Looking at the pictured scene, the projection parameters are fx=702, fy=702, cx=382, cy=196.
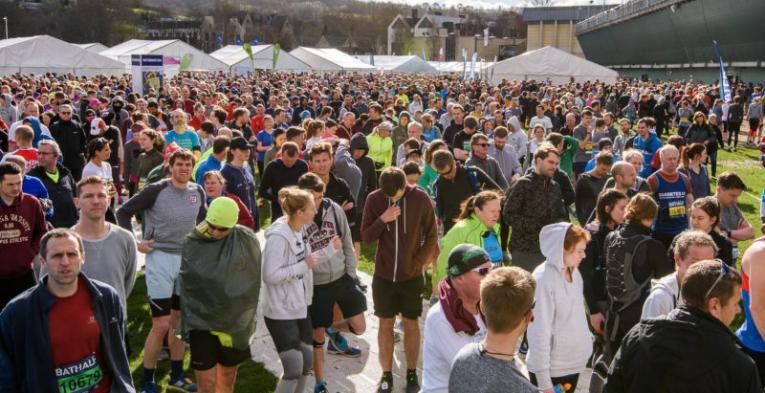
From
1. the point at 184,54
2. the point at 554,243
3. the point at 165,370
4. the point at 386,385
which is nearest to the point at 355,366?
the point at 386,385

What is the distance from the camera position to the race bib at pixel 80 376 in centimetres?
359

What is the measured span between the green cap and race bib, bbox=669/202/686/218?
15.4 ft

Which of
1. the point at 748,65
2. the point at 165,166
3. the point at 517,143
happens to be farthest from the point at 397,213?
the point at 748,65

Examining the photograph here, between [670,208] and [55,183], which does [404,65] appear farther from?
[55,183]

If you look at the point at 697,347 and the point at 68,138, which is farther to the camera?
the point at 68,138

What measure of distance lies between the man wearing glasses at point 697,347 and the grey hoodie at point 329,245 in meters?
2.74

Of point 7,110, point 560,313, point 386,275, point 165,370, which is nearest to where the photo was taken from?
point 560,313

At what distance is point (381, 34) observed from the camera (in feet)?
446

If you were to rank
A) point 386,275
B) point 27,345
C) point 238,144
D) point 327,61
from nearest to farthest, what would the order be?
1. point 27,345
2. point 386,275
3. point 238,144
4. point 327,61

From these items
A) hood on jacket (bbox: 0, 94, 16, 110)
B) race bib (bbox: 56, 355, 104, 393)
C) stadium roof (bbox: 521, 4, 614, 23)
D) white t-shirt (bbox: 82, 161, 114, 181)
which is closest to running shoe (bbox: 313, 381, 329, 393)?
race bib (bbox: 56, 355, 104, 393)

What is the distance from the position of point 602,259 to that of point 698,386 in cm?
236

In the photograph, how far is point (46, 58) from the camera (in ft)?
Answer: 114

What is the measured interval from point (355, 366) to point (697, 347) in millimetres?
3661

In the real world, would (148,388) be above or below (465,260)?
below
